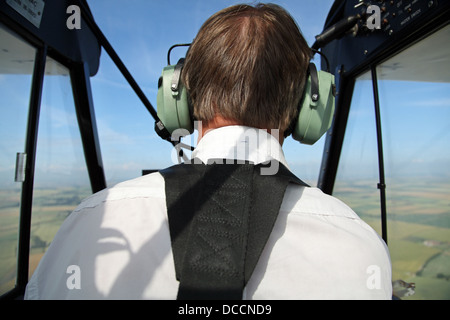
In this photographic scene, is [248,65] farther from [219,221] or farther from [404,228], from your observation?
[404,228]

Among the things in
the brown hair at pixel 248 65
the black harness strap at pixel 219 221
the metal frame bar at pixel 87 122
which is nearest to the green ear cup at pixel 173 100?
the brown hair at pixel 248 65

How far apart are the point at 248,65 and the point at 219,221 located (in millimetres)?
420

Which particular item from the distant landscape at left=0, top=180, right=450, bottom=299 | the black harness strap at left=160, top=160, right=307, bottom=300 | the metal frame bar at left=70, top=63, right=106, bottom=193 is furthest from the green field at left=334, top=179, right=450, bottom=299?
the metal frame bar at left=70, top=63, right=106, bottom=193

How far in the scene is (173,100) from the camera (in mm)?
1049

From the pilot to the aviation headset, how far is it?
206 millimetres

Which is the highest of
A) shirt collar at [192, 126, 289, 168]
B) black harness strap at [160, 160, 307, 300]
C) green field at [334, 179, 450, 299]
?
shirt collar at [192, 126, 289, 168]

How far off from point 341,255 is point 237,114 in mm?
421

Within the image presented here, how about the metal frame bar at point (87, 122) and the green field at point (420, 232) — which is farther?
the metal frame bar at point (87, 122)

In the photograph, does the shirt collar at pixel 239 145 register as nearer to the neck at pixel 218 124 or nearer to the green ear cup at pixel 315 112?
the neck at pixel 218 124

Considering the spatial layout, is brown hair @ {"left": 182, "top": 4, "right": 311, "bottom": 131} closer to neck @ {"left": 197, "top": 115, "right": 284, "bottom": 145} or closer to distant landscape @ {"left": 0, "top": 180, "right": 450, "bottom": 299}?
neck @ {"left": 197, "top": 115, "right": 284, "bottom": 145}

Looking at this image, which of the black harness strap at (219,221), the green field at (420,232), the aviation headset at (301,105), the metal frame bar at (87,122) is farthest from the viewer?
the metal frame bar at (87,122)

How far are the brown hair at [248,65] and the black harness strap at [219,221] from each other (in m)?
0.21

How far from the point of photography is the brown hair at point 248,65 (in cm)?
78

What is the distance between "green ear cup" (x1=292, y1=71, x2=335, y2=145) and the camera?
1.02 m
